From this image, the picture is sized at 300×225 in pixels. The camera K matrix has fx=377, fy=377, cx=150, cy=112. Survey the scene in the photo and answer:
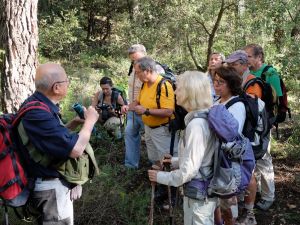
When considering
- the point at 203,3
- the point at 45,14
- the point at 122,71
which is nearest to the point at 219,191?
the point at 203,3

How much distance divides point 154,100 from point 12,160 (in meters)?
2.36

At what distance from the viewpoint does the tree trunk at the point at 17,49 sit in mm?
4598

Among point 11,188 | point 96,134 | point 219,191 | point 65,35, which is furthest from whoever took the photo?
point 65,35

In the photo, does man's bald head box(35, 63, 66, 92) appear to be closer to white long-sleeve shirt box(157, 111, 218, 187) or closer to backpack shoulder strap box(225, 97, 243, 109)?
white long-sleeve shirt box(157, 111, 218, 187)

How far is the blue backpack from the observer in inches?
109

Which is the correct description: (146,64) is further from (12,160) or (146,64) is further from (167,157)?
(12,160)

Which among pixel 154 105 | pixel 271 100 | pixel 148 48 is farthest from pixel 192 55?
pixel 271 100

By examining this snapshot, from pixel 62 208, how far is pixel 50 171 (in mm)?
317

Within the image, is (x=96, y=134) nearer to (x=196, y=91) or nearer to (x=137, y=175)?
(x=137, y=175)

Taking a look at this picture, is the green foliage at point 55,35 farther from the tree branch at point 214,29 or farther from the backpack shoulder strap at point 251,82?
the backpack shoulder strap at point 251,82

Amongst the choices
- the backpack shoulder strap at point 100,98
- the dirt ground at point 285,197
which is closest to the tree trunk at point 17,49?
the backpack shoulder strap at point 100,98

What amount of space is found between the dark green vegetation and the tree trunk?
4.95ft

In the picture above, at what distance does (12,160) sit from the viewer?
2701 mm

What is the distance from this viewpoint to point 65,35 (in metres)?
13.6
